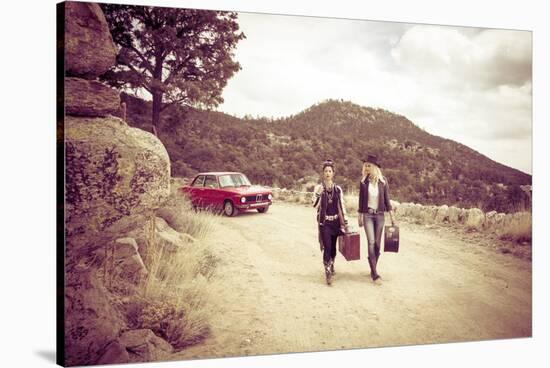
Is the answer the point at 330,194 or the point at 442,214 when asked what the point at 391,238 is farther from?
the point at 442,214

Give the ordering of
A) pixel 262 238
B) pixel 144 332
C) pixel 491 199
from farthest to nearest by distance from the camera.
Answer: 1. pixel 491 199
2. pixel 262 238
3. pixel 144 332

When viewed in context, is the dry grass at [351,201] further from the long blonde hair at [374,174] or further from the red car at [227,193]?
the red car at [227,193]

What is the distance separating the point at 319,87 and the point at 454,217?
8.65ft

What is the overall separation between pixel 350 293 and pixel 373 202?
1152mm

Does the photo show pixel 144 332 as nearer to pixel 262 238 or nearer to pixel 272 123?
pixel 262 238

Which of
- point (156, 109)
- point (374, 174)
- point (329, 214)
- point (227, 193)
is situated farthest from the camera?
point (374, 174)

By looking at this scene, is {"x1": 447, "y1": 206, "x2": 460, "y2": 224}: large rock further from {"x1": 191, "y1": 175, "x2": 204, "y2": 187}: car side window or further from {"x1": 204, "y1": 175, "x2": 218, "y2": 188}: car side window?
{"x1": 191, "y1": 175, "x2": 204, "y2": 187}: car side window

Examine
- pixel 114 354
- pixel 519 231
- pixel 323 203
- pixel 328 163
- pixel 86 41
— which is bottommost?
pixel 114 354

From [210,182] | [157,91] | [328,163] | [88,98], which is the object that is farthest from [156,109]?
[328,163]

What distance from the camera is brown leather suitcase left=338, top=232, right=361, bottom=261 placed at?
6969 millimetres

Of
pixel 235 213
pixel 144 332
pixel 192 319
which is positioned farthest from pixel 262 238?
pixel 144 332

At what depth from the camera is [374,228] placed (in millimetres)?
7211

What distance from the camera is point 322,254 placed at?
7016mm

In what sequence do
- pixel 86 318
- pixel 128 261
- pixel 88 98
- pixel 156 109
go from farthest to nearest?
1. pixel 156 109
2. pixel 128 261
3. pixel 88 98
4. pixel 86 318
